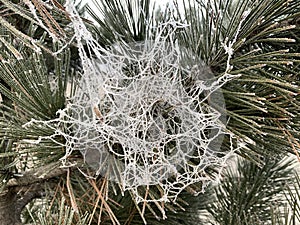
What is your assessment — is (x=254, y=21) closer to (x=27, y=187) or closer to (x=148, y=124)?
(x=148, y=124)

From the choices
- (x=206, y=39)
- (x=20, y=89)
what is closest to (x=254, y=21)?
(x=206, y=39)

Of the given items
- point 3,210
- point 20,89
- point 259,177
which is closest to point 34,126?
point 20,89

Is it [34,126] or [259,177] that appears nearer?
[34,126]

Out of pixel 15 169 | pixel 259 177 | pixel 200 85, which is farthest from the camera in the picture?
pixel 259 177

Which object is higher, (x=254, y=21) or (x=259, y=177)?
(x=254, y=21)

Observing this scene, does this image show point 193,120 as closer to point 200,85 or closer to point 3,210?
point 200,85

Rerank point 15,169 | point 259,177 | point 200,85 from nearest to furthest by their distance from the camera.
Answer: point 200,85, point 15,169, point 259,177
